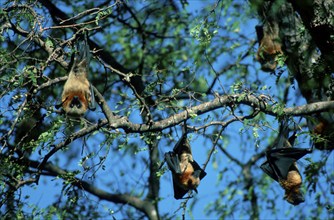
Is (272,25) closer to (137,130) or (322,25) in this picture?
(322,25)

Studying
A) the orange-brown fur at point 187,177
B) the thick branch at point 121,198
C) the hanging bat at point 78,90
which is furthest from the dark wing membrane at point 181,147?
the thick branch at point 121,198

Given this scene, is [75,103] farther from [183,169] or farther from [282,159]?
[282,159]

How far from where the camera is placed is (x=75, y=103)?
823 centimetres

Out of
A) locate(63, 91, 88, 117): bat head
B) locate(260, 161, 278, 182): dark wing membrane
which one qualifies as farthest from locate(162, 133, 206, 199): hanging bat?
locate(63, 91, 88, 117): bat head

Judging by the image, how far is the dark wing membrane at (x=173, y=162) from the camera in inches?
357

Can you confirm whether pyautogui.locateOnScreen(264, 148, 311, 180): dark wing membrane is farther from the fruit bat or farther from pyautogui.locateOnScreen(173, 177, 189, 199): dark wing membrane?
pyautogui.locateOnScreen(173, 177, 189, 199): dark wing membrane

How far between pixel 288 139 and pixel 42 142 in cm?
379

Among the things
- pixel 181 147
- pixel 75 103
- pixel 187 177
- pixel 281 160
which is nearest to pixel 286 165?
pixel 281 160

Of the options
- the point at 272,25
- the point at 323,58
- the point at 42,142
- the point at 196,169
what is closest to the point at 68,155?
the point at 196,169

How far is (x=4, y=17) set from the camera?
24.5 ft

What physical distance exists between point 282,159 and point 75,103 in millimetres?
3255

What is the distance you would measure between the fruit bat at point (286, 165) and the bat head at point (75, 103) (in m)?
3.03

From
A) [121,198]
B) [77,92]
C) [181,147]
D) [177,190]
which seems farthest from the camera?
[121,198]

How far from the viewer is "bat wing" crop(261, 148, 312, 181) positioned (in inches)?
370
